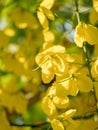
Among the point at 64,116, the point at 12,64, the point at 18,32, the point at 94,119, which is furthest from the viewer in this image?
the point at 18,32

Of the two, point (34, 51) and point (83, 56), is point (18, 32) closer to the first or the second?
point (34, 51)

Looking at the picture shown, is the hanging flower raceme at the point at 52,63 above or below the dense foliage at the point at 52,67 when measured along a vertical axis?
above

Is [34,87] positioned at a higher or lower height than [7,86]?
lower

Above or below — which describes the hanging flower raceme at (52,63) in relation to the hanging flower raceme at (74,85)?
above

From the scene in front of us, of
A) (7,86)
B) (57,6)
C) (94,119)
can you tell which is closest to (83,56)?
(94,119)

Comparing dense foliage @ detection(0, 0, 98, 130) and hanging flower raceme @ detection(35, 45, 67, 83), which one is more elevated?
hanging flower raceme @ detection(35, 45, 67, 83)

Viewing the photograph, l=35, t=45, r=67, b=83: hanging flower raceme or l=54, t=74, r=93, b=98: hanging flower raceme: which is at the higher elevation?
l=35, t=45, r=67, b=83: hanging flower raceme

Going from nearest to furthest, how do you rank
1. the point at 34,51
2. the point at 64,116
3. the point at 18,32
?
the point at 64,116 → the point at 34,51 → the point at 18,32

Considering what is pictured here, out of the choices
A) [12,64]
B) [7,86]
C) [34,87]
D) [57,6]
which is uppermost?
[57,6]
